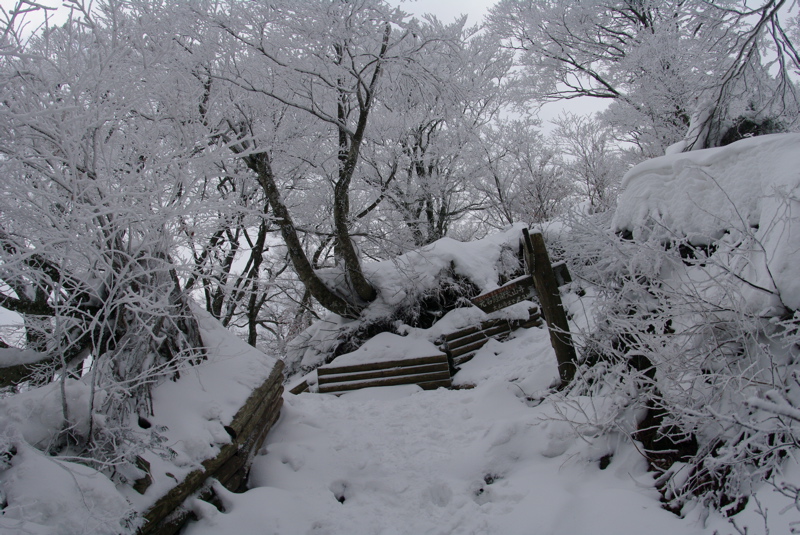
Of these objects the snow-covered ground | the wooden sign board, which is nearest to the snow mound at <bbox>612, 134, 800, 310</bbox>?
the wooden sign board

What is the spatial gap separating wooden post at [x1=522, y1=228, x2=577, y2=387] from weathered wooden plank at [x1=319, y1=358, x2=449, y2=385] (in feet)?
8.50

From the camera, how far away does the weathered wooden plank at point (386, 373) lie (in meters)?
6.79

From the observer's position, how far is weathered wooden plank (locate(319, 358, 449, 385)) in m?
6.79

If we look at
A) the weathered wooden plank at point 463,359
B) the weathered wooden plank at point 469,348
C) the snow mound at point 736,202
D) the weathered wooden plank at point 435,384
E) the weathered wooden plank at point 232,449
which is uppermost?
the snow mound at point 736,202

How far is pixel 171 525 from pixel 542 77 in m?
12.6

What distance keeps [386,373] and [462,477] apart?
135 inches

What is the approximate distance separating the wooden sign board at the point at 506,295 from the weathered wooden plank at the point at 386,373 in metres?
2.41

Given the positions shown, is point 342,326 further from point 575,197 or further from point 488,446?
point 575,197

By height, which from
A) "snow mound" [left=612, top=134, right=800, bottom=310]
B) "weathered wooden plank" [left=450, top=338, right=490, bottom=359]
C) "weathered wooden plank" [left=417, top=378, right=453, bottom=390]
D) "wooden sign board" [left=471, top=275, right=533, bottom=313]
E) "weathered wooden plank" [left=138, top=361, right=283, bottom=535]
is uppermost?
"snow mound" [left=612, top=134, right=800, bottom=310]

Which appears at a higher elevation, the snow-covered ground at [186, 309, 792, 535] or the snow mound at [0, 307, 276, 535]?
the snow mound at [0, 307, 276, 535]

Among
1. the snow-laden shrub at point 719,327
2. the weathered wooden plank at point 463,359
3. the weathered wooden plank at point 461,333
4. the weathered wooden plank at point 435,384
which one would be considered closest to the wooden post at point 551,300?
the snow-laden shrub at point 719,327

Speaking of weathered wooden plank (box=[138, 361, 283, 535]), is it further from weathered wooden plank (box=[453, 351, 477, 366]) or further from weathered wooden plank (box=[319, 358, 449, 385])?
weathered wooden plank (box=[453, 351, 477, 366])

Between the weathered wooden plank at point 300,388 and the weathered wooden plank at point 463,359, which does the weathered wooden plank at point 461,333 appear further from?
the weathered wooden plank at point 300,388

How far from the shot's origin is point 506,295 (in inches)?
186
